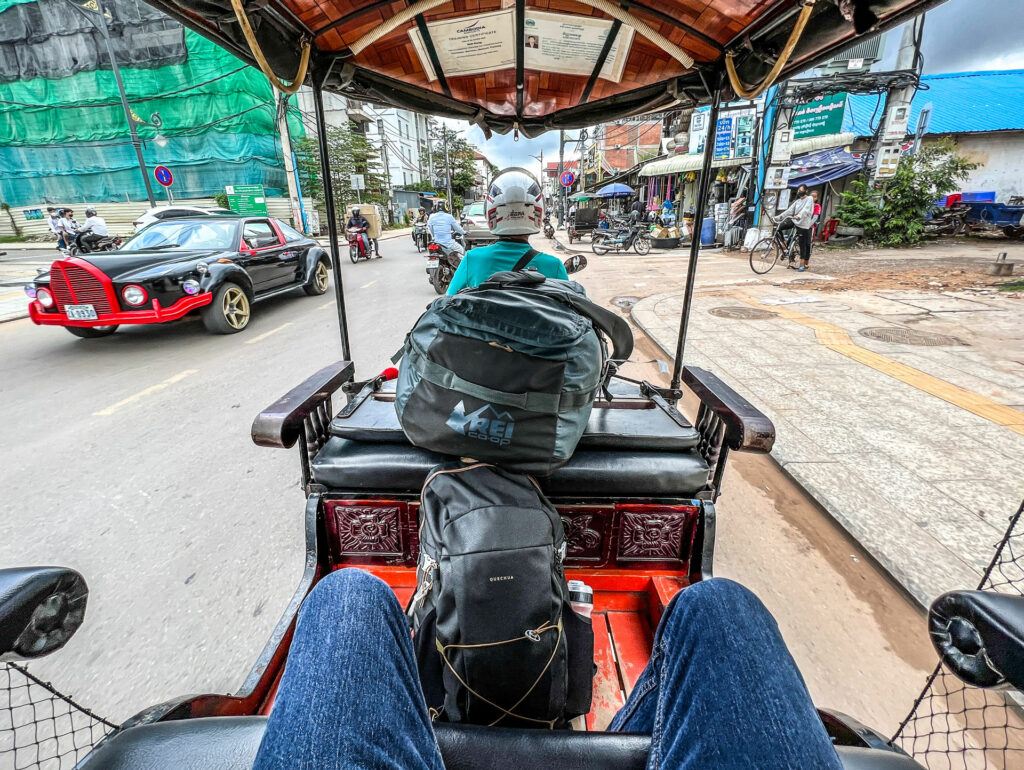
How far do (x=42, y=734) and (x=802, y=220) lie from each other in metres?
13.8


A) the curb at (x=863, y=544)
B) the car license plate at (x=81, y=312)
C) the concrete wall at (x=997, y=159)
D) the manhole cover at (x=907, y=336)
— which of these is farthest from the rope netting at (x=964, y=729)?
the concrete wall at (x=997, y=159)

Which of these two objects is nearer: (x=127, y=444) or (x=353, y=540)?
(x=353, y=540)

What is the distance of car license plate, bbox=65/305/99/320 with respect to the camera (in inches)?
218

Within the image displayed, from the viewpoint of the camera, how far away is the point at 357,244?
14.5 m

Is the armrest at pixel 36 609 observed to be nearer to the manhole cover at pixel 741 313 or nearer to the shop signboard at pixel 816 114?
the manhole cover at pixel 741 313

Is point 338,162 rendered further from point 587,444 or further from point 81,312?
point 587,444

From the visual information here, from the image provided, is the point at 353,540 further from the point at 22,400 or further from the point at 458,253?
the point at 458,253

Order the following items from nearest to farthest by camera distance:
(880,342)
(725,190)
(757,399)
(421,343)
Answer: (421,343) < (757,399) < (880,342) < (725,190)

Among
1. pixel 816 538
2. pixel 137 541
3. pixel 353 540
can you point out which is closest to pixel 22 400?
pixel 137 541

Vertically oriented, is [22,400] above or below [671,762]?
below

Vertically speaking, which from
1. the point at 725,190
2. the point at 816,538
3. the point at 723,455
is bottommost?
the point at 816,538

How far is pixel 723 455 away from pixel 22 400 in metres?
5.98

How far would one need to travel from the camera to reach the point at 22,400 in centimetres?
439

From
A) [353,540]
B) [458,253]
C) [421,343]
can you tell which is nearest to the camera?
[421,343]
